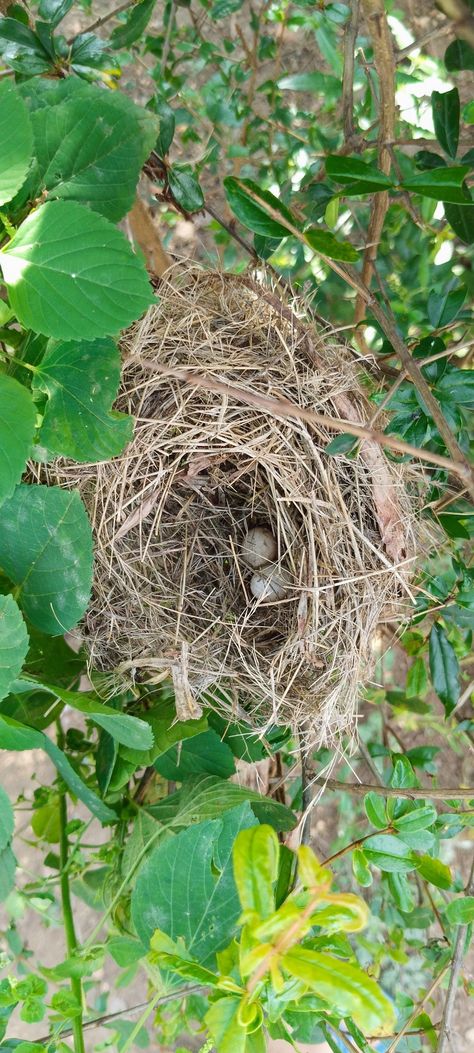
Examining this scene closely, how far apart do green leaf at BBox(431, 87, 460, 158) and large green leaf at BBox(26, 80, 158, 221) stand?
0.25 m

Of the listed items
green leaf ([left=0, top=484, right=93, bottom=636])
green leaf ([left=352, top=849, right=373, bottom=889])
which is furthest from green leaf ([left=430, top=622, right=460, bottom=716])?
green leaf ([left=0, top=484, right=93, bottom=636])

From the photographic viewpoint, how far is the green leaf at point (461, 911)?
71cm

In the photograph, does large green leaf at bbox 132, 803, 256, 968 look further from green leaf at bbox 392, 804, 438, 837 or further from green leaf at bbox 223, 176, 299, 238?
green leaf at bbox 223, 176, 299, 238

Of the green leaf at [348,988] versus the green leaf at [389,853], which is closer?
the green leaf at [348,988]

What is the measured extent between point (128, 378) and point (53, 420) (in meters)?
0.16

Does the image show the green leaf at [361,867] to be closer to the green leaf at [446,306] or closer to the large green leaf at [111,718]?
the large green leaf at [111,718]

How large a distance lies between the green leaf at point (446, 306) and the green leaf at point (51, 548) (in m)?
0.41

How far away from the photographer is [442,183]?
58cm

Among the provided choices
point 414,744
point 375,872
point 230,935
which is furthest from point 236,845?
point 414,744

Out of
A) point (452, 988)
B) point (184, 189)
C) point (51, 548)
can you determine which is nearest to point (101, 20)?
point (184, 189)

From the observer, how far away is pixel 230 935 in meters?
0.60

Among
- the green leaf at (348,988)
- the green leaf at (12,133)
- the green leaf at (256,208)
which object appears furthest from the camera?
the green leaf at (256,208)

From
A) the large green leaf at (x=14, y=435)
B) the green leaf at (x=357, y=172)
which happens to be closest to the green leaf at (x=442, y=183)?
the green leaf at (x=357, y=172)

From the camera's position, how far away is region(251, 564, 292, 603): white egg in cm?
90
